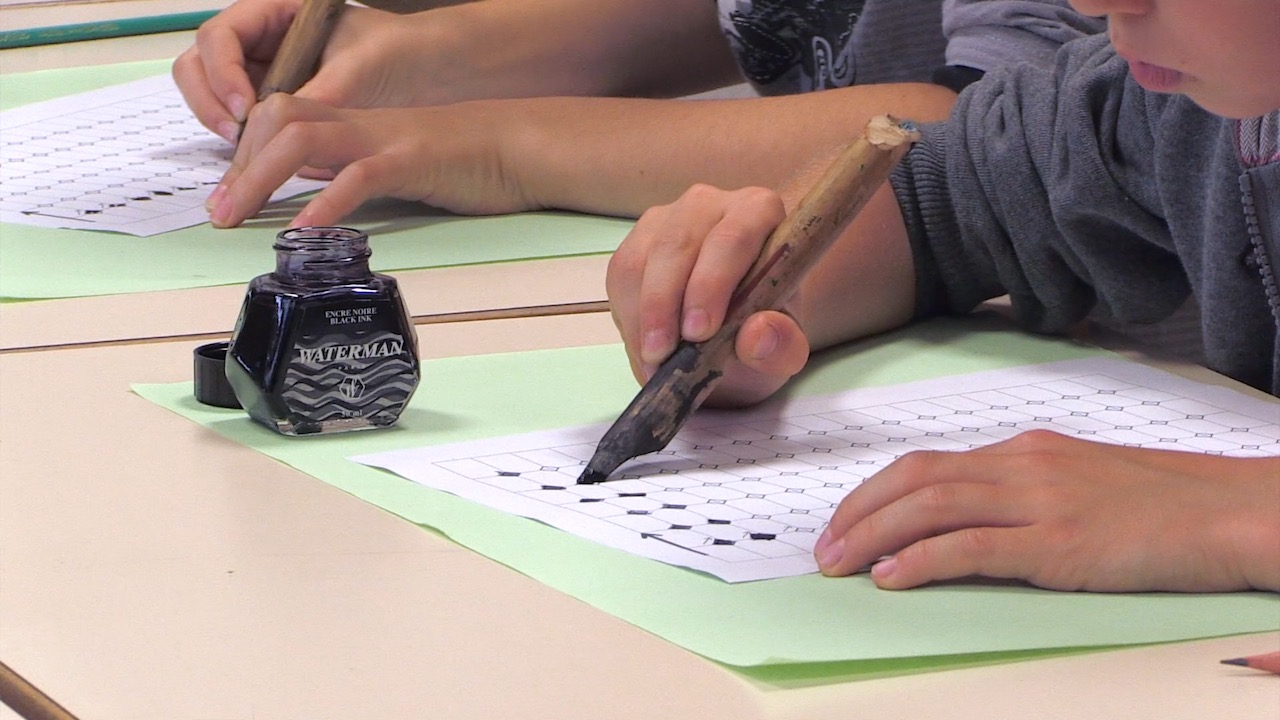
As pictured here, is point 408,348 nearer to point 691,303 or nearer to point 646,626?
point 691,303

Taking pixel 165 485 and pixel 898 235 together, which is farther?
pixel 898 235

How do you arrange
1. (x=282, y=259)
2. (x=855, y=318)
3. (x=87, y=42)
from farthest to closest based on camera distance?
1. (x=87, y=42)
2. (x=855, y=318)
3. (x=282, y=259)

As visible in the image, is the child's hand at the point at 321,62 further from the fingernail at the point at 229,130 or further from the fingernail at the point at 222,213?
Answer: the fingernail at the point at 222,213

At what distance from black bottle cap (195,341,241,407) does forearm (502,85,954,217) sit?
391 mm

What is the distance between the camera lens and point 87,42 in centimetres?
177

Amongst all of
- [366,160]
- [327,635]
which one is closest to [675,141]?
[366,160]

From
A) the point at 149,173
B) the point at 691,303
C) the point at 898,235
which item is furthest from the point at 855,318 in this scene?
the point at 149,173

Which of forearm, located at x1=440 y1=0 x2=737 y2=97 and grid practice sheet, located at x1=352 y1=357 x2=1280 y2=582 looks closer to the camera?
grid practice sheet, located at x1=352 y1=357 x2=1280 y2=582

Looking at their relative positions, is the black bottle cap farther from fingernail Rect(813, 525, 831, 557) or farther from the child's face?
the child's face

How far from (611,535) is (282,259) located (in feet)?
0.71

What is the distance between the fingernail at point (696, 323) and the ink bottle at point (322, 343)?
0.13 metres

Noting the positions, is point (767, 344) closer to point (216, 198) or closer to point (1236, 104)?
point (1236, 104)

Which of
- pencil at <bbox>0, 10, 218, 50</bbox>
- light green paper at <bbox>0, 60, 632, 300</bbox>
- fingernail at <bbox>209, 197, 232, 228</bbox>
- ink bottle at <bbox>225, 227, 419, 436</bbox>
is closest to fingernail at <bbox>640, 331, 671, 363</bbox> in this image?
ink bottle at <bbox>225, 227, 419, 436</bbox>

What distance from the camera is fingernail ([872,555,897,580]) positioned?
1.84ft
